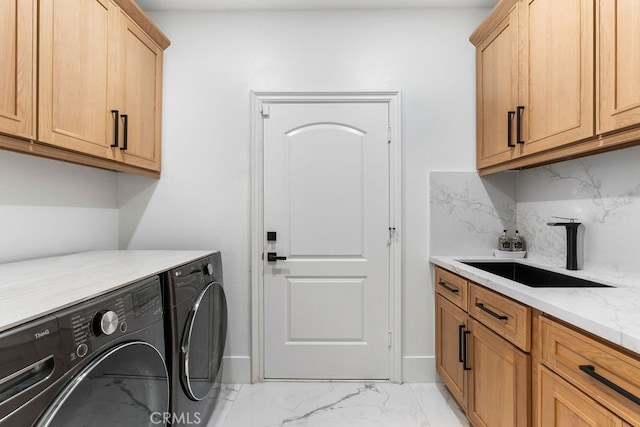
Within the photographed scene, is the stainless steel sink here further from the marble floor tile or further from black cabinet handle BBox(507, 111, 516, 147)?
the marble floor tile

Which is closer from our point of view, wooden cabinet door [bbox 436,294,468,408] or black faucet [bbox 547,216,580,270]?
black faucet [bbox 547,216,580,270]

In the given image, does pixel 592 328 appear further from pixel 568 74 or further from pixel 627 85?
pixel 568 74

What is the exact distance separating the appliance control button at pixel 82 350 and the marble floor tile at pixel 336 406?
1276 mm

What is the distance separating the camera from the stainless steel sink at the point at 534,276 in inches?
62.8

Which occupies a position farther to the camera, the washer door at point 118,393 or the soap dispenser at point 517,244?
the soap dispenser at point 517,244

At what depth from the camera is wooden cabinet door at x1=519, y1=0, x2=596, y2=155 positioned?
4.43 ft

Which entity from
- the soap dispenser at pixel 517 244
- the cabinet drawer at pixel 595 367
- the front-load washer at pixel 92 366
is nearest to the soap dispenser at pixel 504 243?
the soap dispenser at pixel 517 244

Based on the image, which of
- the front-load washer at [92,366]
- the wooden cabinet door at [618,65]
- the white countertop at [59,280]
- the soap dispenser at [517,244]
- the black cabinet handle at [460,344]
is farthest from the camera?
the soap dispenser at [517,244]

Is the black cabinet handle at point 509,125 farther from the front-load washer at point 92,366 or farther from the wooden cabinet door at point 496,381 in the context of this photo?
the front-load washer at point 92,366

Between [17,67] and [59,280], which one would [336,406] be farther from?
[17,67]

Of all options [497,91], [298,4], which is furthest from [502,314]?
[298,4]

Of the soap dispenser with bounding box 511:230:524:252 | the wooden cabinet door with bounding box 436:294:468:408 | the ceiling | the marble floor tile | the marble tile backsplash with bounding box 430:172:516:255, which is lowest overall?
the marble floor tile

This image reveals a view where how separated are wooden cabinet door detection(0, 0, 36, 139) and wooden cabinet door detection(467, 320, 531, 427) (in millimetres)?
2087

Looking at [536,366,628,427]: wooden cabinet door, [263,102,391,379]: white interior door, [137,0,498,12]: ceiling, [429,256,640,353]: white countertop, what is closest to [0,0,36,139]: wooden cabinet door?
[137,0,498,12]: ceiling
